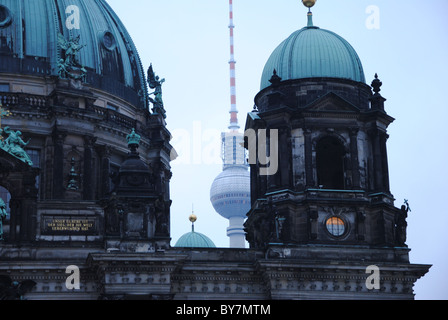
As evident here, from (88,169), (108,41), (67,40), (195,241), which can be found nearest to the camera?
(88,169)

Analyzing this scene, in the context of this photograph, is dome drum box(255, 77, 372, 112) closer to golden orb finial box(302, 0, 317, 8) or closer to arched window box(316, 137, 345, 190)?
arched window box(316, 137, 345, 190)

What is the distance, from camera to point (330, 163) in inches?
2051

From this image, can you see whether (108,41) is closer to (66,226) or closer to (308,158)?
(66,226)

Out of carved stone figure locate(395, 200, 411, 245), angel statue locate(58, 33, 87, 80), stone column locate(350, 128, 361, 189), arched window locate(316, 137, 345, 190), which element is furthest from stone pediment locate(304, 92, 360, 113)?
angel statue locate(58, 33, 87, 80)

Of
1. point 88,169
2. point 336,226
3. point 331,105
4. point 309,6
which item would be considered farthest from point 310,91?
point 88,169

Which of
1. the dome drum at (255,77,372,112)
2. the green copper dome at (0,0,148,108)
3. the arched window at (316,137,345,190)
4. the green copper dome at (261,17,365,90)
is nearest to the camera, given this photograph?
the dome drum at (255,77,372,112)

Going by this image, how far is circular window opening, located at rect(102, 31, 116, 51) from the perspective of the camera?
60.7 metres

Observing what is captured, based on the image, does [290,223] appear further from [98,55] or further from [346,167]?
[98,55]

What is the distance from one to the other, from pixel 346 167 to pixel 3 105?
16.8m

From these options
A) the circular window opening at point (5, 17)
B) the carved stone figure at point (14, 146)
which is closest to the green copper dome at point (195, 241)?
the carved stone figure at point (14, 146)

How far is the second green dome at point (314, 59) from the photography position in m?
52.0

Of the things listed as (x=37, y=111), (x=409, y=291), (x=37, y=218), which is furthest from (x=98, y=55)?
(x=409, y=291)

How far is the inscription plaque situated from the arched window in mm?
10497

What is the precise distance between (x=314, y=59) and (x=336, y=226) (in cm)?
780
